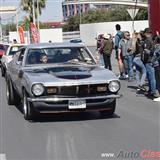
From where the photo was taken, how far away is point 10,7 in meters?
119

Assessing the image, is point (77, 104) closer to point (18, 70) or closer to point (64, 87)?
point (64, 87)

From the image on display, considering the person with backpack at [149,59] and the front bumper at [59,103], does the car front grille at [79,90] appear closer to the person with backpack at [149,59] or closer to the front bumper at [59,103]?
the front bumper at [59,103]

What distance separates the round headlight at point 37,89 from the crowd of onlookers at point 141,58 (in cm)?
448

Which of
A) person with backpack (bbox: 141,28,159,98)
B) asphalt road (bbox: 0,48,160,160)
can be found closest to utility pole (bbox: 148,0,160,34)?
person with backpack (bbox: 141,28,159,98)

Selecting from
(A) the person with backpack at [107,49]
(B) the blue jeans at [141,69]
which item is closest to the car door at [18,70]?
(B) the blue jeans at [141,69]

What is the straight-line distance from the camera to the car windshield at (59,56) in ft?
39.4

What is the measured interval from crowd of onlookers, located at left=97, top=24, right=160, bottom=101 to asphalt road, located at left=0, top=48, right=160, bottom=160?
68.0 inches

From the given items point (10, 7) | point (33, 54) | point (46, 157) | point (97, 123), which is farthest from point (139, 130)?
point (10, 7)

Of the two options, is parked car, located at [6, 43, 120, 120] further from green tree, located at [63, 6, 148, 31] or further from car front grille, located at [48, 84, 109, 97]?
green tree, located at [63, 6, 148, 31]

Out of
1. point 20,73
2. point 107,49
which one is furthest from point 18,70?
point 107,49

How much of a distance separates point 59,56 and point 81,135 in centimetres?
320

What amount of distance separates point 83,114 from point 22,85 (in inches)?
57.6

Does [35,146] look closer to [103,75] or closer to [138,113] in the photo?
[103,75]

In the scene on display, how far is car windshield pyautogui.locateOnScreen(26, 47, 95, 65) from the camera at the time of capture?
12.0 m
